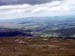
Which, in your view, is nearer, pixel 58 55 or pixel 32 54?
pixel 58 55

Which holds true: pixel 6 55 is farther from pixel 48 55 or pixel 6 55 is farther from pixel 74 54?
pixel 74 54

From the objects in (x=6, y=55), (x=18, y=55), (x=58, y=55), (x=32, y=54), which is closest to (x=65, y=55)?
(x=58, y=55)

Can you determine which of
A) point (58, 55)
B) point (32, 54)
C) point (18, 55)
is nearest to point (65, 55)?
point (58, 55)

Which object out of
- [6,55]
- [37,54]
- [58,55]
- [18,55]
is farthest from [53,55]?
[6,55]

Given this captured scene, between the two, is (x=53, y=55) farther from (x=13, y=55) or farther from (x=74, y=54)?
(x=13, y=55)

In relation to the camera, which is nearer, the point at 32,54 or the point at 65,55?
the point at 65,55

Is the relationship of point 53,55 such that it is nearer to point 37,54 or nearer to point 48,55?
point 48,55
